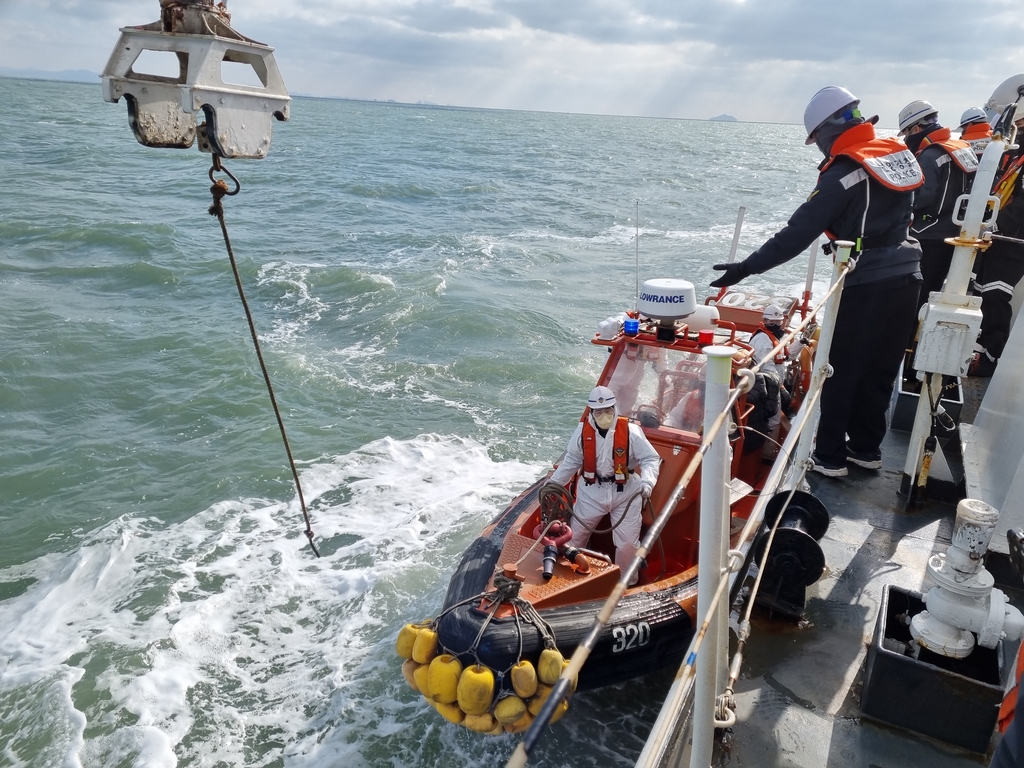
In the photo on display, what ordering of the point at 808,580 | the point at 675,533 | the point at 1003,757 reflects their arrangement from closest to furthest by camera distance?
1. the point at 1003,757
2. the point at 808,580
3. the point at 675,533

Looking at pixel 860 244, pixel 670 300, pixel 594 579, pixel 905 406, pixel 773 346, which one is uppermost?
pixel 860 244

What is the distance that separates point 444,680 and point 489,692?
0.24m

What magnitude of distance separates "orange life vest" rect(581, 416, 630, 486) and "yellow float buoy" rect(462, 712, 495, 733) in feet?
5.23

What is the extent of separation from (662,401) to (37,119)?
5656 cm

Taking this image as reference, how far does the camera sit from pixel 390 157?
40594mm

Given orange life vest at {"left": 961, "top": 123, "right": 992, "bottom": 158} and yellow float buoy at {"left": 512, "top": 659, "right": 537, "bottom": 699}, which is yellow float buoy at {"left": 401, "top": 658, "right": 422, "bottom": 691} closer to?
yellow float buoy at {"left": 512, "top": 659, "right": 537, "bottom": 699}

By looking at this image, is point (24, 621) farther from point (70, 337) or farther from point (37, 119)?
point (37, 119)

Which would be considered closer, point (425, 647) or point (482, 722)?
point (482, 722)

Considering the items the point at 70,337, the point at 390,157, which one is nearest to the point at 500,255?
the point at 70,337

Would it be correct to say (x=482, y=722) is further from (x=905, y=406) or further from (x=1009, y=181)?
(x=1009, y=181)

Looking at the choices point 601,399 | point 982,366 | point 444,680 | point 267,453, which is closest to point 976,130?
point 982,366

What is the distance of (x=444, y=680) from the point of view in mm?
3832

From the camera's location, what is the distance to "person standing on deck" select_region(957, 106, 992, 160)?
6.70 metres

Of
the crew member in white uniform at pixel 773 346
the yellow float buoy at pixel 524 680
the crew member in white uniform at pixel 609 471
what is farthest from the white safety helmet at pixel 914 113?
the yellow float buoy at pixel 524 680
